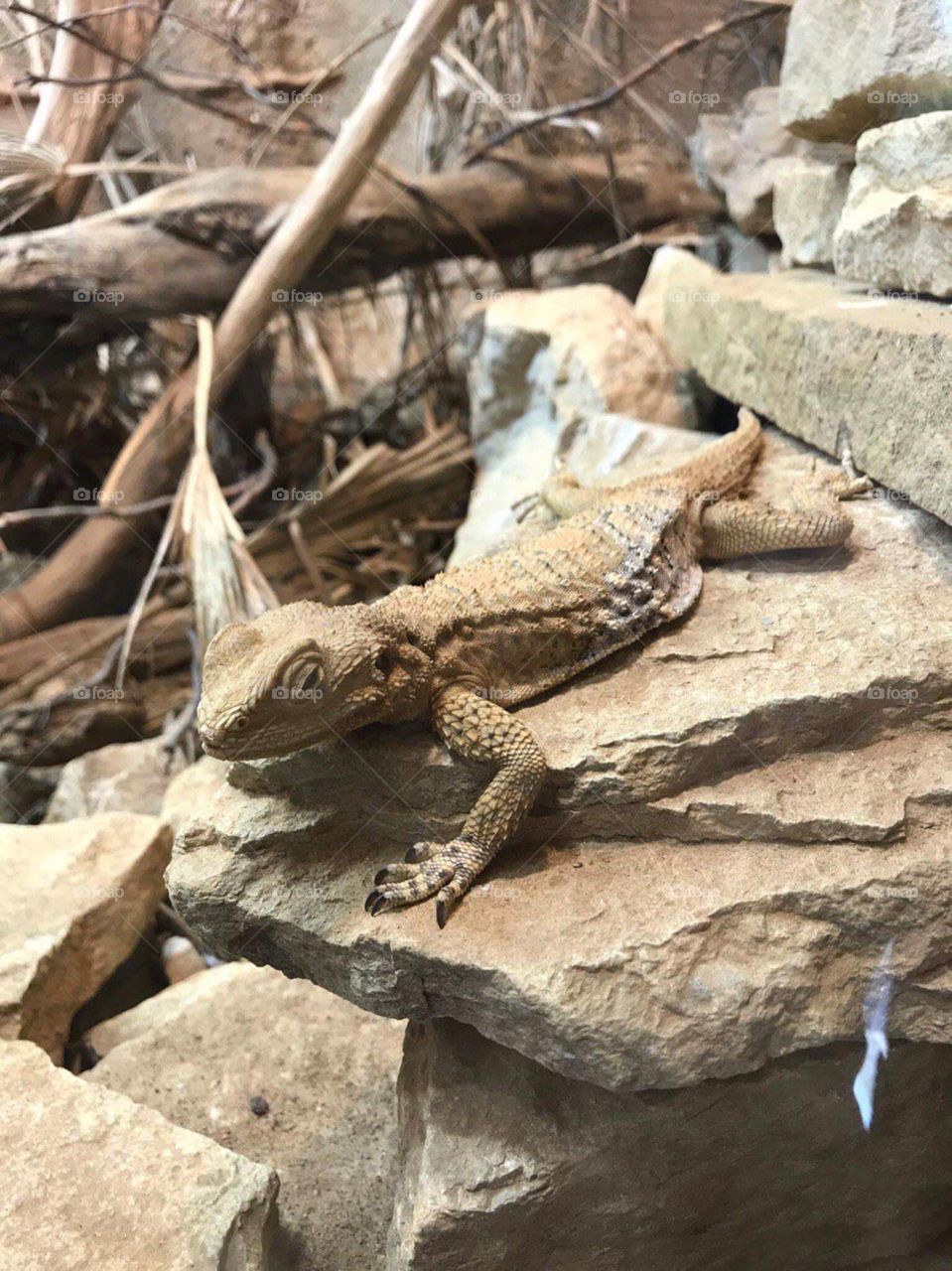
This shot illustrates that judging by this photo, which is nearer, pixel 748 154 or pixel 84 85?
pixel 84 85

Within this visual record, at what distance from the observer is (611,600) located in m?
3.52

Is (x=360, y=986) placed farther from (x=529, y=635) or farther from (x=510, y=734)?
(x=529, y=635)

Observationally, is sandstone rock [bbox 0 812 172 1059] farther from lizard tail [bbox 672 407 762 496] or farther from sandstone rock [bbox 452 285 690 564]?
lizard tail [bbox 672 407 762 496]

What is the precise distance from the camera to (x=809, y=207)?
5.44 m

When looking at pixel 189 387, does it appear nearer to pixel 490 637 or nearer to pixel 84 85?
pixel 84 85

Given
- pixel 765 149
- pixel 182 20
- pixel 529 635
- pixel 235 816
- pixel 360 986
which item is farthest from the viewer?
pixel 765 149

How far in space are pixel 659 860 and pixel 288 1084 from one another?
2183 mm

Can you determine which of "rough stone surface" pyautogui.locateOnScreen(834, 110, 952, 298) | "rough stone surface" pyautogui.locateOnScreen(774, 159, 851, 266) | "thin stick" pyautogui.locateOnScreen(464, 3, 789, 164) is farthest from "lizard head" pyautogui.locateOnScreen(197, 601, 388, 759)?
"rough stone surface" pyautogui.locateOnScreen(774, 159, 851, 266)

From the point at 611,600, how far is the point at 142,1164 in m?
2.39

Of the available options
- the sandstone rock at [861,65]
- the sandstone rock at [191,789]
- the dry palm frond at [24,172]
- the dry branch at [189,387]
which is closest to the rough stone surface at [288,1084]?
the sandstone rock at [191,789]

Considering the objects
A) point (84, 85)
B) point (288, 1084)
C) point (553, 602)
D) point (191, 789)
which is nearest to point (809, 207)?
point (553, 602)

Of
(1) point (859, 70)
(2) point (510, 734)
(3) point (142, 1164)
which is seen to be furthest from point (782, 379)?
(3) point (142, 1164)

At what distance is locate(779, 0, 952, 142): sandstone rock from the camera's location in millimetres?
3967

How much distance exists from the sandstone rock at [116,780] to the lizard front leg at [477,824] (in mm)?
3398
